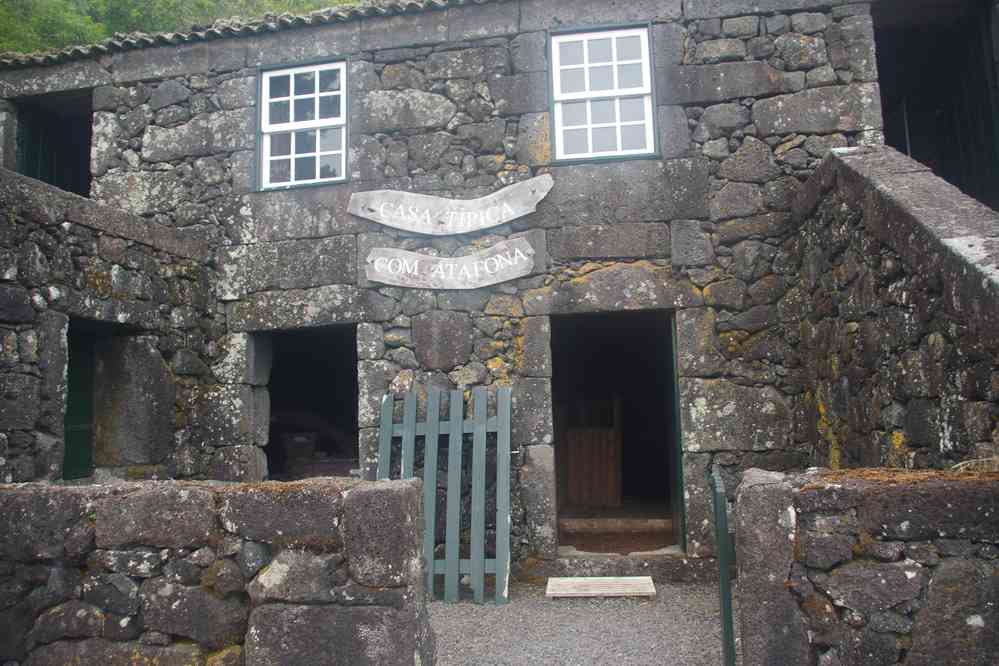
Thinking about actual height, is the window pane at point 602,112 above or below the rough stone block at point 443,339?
above

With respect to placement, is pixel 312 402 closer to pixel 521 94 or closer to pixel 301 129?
pixel 301 129

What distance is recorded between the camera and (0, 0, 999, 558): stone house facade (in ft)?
20.1

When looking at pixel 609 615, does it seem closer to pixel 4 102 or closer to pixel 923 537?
pixel 923 537

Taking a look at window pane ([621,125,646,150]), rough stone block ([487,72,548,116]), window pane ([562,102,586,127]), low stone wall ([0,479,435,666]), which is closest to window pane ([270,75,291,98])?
rough stone block ([487,72,548,116])

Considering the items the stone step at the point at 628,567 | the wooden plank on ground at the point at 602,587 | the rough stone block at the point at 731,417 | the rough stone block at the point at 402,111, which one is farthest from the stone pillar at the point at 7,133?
the rough stone block at the point at 731,417

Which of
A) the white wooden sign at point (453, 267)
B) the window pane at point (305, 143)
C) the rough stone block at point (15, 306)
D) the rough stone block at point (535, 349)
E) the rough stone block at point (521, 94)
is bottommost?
the rough stone block at point (535, 349)

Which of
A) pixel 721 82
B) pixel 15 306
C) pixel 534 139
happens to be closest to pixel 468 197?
pixel 534 139

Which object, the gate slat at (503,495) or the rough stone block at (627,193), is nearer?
the gate slat at (503,495)

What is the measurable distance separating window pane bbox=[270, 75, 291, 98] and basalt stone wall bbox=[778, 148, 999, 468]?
4.65 meters

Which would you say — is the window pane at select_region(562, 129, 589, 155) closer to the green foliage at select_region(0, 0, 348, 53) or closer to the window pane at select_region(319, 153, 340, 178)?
the window pane at select_region(319, 153, 340, 178)

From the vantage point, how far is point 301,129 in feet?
22.8

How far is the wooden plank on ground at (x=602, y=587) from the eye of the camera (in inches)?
217

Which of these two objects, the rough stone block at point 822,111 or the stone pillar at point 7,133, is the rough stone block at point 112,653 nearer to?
the rough stone block at point 822,111

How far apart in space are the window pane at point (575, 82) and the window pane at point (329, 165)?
7.09 ft
